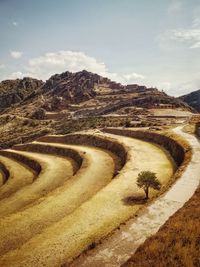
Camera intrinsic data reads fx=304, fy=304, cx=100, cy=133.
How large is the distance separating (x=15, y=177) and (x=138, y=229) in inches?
1450

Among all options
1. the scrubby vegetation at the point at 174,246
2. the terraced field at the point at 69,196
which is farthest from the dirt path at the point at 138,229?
the terraced field at the point at 69,196

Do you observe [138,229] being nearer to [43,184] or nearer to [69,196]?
[69,196]

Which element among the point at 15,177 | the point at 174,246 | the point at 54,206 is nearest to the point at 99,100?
the point at 15,177

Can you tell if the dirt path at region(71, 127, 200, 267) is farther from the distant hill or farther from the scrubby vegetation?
the distant hill

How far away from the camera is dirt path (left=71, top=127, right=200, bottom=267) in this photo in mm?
14273

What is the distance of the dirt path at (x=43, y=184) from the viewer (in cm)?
3484

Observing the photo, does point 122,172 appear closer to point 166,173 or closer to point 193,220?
point 166,173

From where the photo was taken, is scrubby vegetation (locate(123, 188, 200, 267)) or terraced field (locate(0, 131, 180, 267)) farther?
terraced field (locate(0, 131, 180, 267))

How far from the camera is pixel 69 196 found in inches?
1196

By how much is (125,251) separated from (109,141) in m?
40.6

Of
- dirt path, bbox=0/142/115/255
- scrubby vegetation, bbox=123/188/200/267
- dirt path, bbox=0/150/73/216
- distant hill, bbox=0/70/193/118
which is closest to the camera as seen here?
scrubby vegetation, bbox=123/188/200/267

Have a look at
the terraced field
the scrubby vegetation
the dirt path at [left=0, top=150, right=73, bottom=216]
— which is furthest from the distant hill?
the scrubby vegetation

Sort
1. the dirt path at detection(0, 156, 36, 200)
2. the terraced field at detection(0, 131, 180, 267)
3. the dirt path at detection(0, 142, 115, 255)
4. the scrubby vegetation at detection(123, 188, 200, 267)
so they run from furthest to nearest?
→ the dirt path at detection(0, 156, 36, 200) < the dirt path at detection(0, 142, 115, 255) < the terraced field at detection(0, 131, 180, 267) < the scrubby vegetation at detection(123, 188, 200, 267)

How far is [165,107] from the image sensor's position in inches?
4628
